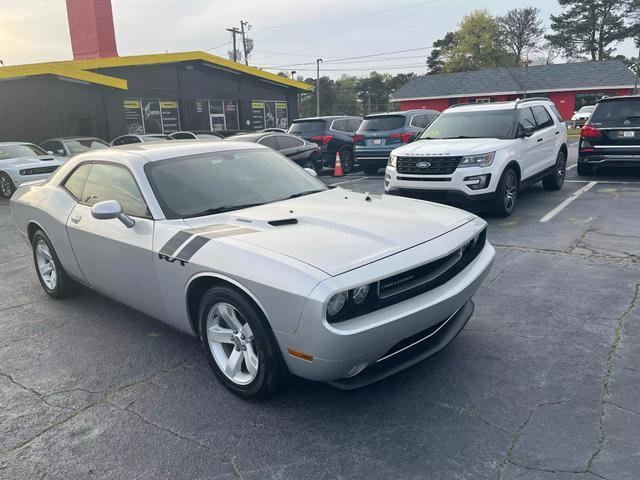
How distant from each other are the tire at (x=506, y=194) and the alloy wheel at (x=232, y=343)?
562 centimetres

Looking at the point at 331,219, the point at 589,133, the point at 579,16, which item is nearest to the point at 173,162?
the point at 331,219

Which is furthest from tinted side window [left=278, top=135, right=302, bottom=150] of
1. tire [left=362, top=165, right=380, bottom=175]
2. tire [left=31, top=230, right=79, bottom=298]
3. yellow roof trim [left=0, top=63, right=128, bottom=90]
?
yellow roof trim [left=0, top=63, right=128, bottom=90]

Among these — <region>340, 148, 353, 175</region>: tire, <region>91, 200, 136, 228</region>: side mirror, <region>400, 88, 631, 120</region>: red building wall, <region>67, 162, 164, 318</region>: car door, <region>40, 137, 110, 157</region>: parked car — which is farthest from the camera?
<region>400, 88, 631, 120</region>: red building wall

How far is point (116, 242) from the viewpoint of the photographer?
12.6ft

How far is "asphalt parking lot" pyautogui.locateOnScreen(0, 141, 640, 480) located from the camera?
2623 millimetres

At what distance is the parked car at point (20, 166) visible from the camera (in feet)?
41.1

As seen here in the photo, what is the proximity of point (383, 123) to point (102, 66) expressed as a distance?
46.7 ft

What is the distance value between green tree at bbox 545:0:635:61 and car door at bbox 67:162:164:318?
73337 mm

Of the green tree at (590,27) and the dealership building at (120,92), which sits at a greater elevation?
the green tree at (590,27)

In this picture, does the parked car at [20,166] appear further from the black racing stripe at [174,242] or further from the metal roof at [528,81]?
the metal roof at [528,81]

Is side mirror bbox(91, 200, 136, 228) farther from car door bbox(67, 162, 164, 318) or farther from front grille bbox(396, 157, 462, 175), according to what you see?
front grille bbox(396, 157, 462, 175)

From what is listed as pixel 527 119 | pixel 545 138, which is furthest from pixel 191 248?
pixel 545 138

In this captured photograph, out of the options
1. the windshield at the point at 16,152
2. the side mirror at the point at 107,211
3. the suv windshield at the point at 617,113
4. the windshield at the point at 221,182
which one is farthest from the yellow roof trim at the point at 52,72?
the side mirror at the point at 107,211

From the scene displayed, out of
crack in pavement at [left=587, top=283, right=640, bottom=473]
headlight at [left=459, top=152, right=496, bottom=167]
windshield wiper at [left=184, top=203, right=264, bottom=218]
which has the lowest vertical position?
crack in pavement at [left=587, top=283, right=640, bottom=473]
